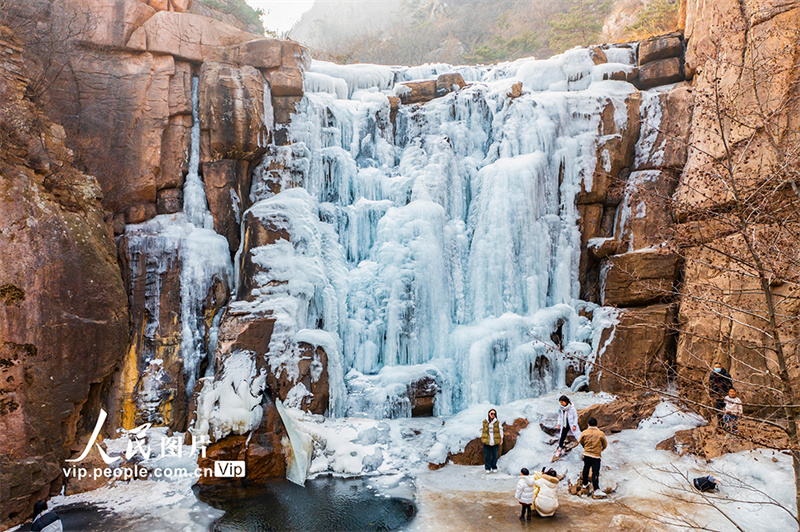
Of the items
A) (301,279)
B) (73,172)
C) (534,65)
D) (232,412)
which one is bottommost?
(232,412)

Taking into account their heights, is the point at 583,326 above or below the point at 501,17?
below

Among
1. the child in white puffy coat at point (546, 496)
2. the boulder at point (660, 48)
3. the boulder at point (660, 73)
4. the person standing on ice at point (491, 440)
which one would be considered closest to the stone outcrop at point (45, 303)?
the person standing on ice at point (491, 440)

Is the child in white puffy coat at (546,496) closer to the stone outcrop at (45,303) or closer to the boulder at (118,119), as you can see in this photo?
the stone outcrop at (45,303)

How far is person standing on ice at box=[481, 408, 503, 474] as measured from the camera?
8.37 meters

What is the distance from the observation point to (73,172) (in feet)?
30.6

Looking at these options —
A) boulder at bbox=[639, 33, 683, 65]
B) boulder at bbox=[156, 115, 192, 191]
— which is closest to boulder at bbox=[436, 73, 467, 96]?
boulder at bbox=[639, 33, 683, 65]

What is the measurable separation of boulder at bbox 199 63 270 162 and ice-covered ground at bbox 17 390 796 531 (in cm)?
701

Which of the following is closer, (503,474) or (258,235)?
(503,474)

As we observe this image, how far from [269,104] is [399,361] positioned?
790cm

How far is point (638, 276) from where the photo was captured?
10609mm

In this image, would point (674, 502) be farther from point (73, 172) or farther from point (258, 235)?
point (73, 172)

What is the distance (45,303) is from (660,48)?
16.0m

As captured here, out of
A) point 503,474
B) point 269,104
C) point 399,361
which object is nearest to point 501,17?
point 269,104

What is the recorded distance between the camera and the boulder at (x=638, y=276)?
10406 millimetres
